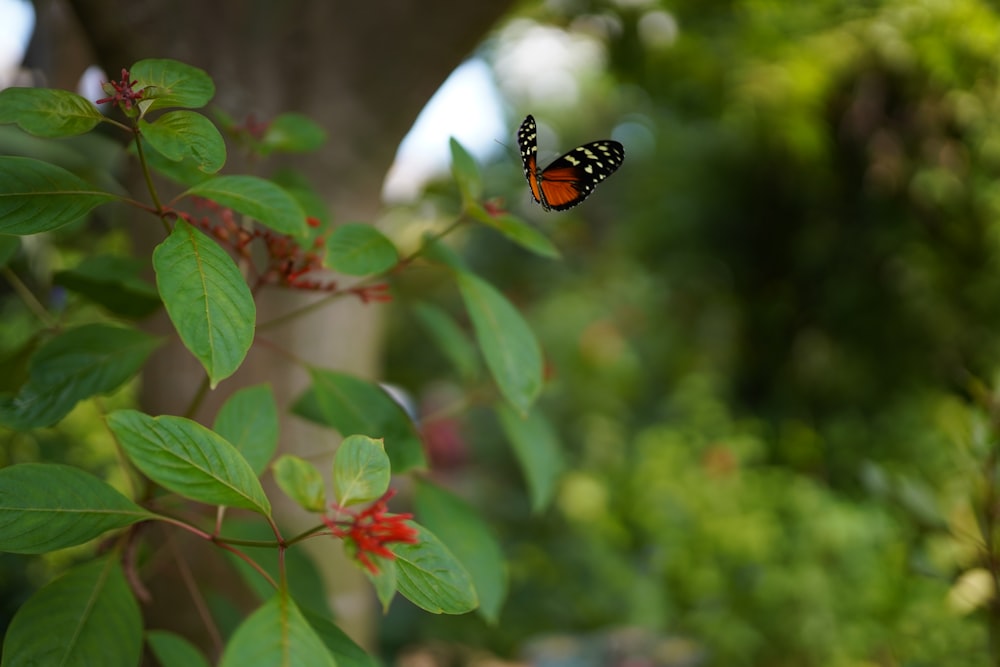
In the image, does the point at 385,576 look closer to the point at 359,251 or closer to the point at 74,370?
the point at 359,251

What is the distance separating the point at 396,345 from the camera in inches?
200

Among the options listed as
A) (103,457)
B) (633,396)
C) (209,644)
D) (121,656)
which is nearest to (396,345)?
(633,396)

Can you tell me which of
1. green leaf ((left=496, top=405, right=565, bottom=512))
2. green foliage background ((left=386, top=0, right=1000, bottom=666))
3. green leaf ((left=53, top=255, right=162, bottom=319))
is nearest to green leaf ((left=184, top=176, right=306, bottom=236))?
green leaf ((left=53, top=255, right=162, bottom=319))

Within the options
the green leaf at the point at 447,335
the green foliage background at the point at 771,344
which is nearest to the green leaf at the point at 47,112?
the green leaf at the point at 447,335

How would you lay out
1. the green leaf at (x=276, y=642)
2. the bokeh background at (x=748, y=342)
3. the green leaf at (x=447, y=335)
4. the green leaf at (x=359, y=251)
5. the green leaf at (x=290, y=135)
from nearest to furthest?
the green leaf at (x=276, y=642) < the green leaf at (x=359, y=251) < the green leaf at (x=290, y=135) < the green leaf at (x=447, y=335) < the bokeh background at (x=748, y=342)

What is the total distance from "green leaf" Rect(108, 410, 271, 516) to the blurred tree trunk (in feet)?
1.47

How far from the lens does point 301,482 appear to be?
1.57 ft

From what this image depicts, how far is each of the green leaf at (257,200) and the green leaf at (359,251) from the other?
2.2 inches

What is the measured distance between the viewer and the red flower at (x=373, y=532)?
0.45 m

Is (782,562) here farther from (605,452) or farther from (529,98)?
(529,98)

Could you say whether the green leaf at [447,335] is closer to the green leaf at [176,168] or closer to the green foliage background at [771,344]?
the green leaf at [176,168]

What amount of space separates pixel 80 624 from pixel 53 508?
10 centimetres

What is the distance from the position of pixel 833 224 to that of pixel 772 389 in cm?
69

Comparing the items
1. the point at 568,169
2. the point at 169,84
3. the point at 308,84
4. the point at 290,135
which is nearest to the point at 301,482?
the point at 169,84
